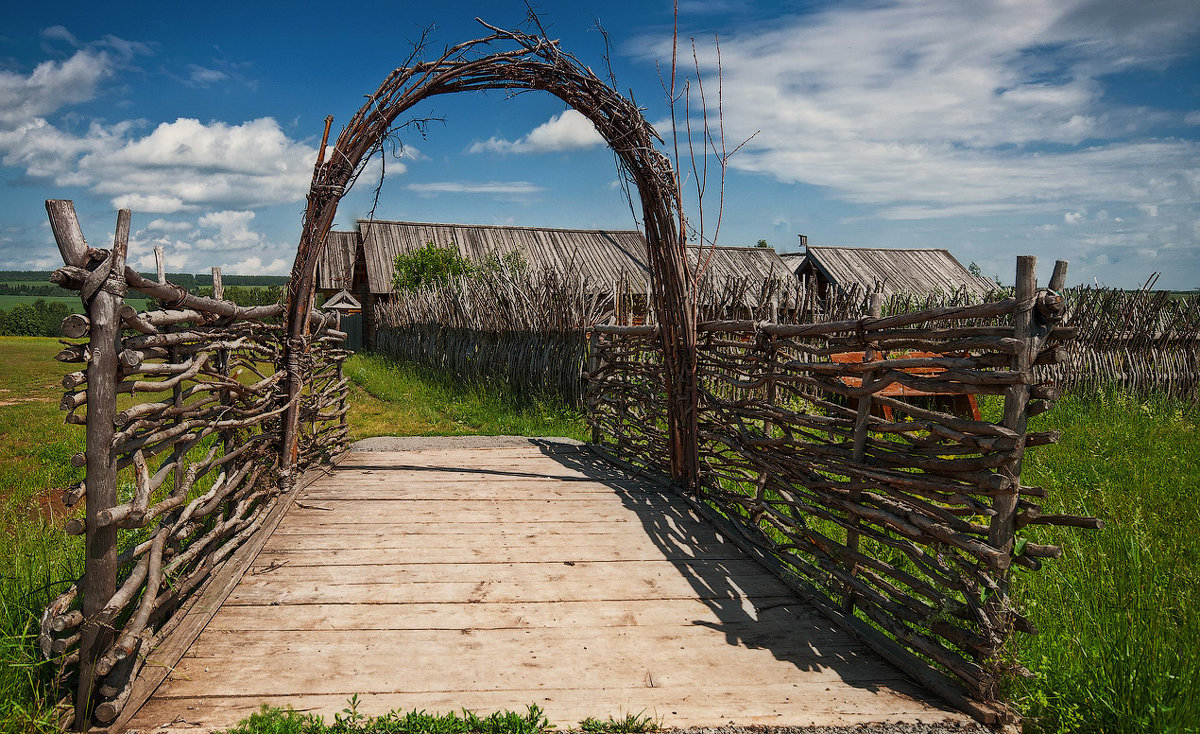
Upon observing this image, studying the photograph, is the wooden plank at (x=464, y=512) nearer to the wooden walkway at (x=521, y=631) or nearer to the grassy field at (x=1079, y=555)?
the wooden walkway at (x=521, y=631)

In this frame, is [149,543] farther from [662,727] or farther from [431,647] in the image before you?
[662,727]

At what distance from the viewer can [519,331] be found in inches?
331

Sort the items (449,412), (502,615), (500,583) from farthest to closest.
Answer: (449,412)
(500,583)
(502,615)

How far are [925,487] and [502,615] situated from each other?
1.62 meters

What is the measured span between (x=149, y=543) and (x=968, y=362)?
2.72m

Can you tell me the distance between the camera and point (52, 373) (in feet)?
51.2

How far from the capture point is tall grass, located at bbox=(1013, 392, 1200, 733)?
1.89 meters

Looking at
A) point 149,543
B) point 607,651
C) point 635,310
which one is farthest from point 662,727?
point 635,310

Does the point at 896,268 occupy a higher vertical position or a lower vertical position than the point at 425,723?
higher

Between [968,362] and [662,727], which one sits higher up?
[968,362]

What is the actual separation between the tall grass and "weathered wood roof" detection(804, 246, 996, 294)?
16.9m

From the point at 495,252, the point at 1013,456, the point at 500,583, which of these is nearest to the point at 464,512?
the point at 500,583

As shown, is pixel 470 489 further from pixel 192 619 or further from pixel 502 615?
pixel 192 619

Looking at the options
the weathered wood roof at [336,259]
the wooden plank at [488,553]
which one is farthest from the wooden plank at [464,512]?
the weathered wood roof at [336,259]
